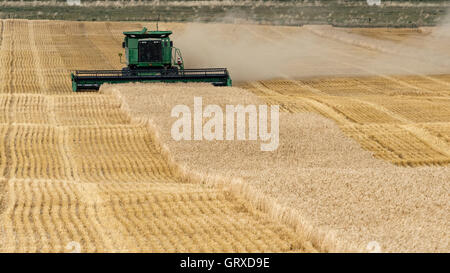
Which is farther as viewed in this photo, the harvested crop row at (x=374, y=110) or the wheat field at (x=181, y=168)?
the harvested crop row at (x=374, y=110)

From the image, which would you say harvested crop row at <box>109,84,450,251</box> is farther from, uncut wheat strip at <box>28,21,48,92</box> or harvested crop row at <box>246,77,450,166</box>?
uncut wheat strip at <box>28,21,48,92</box>

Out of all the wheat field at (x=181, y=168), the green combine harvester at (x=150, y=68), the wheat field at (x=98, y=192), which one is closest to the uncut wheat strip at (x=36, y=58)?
the wheat field at (x=181, y=168)

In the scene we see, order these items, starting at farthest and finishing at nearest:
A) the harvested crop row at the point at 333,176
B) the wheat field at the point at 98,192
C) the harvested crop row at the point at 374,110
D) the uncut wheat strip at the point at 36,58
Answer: the uncut wheat strip at the point at 36,58 < the harvested crop row at the point at 374,110 < the wheat field at the point at 98,192 < the harvested crop row at the point at 333,176

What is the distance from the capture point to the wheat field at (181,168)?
46.0ft

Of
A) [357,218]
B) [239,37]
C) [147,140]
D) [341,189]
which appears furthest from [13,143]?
[239,37]

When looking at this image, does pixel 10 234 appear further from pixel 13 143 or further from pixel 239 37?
pixel 239 37

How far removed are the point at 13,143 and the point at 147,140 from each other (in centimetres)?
471

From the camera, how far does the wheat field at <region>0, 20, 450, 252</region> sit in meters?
14.0

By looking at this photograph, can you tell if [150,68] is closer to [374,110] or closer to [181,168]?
[374,110]

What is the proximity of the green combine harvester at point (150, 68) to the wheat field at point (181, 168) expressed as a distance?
5.67ft

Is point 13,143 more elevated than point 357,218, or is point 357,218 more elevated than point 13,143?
point 357,218

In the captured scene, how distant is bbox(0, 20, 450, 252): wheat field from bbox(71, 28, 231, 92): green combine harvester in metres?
1.73

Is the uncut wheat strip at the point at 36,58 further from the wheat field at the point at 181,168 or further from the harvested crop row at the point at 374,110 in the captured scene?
the harvested crop row at the point at 374,110

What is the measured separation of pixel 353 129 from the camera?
98.3ft
